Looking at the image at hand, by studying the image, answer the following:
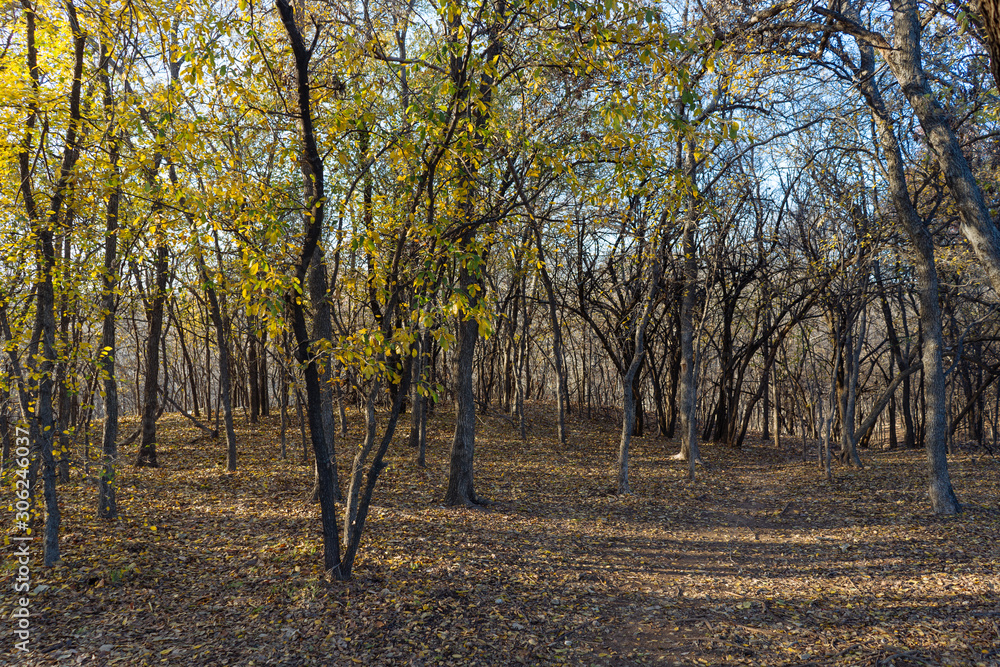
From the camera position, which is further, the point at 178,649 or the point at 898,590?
the point at 898,590

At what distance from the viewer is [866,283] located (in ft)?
39.9

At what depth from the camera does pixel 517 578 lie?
20.4ft

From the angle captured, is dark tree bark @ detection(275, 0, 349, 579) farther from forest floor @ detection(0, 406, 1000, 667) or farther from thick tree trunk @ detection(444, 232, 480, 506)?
thick tree trunk @ detection(444, 232, 480, 506)

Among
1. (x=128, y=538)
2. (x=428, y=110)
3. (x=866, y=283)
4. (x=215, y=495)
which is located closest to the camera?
(x=428, y=110)

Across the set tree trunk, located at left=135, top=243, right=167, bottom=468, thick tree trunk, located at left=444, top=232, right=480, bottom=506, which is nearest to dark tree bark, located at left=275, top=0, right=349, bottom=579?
thick tree trunk, located at left=444, top=232, right=480, bottom=506

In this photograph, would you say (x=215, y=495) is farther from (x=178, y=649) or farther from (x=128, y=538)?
(x=178, y=649)

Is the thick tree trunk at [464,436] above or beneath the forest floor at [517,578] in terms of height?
above

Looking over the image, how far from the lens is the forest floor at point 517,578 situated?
4.69 metres

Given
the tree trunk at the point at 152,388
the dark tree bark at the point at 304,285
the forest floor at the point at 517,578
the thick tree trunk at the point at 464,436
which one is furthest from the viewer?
the tree trunk at the point at 152,388

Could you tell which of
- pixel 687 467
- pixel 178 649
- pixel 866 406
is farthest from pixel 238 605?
pixel 866 406

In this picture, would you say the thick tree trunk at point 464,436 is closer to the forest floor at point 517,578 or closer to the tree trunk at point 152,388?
the forest floor at point 517,578

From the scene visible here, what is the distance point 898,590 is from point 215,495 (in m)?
9.21

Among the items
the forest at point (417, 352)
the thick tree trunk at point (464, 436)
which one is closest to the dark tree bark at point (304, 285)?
the forest at point (417, 352)

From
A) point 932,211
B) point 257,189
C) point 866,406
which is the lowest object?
point 866,406
